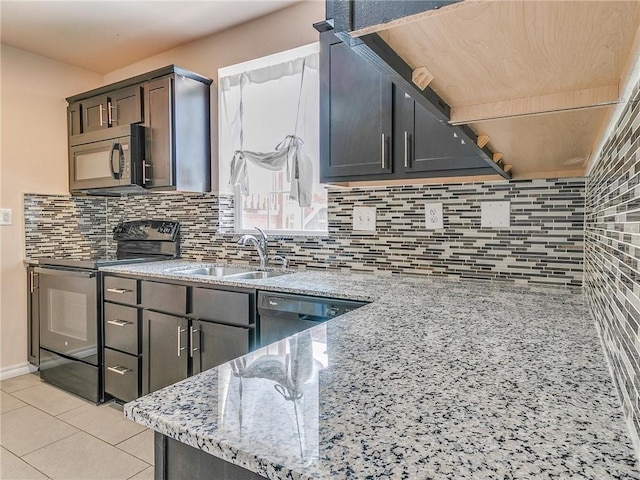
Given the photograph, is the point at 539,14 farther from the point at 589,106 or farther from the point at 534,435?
Answer: the point at 534,435

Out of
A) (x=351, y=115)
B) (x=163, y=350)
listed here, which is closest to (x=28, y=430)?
(x=163, y=350)

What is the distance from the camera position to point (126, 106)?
9.71ft

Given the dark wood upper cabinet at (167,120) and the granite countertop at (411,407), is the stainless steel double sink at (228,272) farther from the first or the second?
the granite countertop at (411,407)

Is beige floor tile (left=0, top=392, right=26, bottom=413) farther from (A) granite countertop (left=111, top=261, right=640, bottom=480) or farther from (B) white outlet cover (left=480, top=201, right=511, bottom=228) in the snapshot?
(B) white outlet cover (left=480, top=201, right=511, bottom=228)

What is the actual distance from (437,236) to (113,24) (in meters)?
2.54

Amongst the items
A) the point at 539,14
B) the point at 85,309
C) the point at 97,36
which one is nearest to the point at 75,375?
the point at 85,309

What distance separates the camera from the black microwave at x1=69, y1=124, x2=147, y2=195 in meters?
2.87

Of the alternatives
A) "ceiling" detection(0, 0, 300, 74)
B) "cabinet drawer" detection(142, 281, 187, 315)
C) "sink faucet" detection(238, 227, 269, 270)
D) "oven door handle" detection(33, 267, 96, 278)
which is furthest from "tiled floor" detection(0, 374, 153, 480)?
"ceiling" detection(0, 0, 300, 74)

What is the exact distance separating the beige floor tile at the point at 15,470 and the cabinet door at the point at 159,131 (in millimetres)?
1698

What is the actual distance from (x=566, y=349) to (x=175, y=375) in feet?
6.48

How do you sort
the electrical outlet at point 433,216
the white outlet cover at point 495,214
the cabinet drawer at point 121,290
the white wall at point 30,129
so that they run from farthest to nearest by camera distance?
the white wall at point 30,129, the cabinet drawer at point 121,290, the electrical outlet at point 433,216, the white outlet cover at point 495,214

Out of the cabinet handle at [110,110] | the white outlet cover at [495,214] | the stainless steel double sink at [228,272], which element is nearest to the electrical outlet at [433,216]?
the white outlet cover at [495,214]

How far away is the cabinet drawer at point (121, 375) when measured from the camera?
8.24ft

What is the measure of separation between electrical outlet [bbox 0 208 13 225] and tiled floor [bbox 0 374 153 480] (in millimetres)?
1209
